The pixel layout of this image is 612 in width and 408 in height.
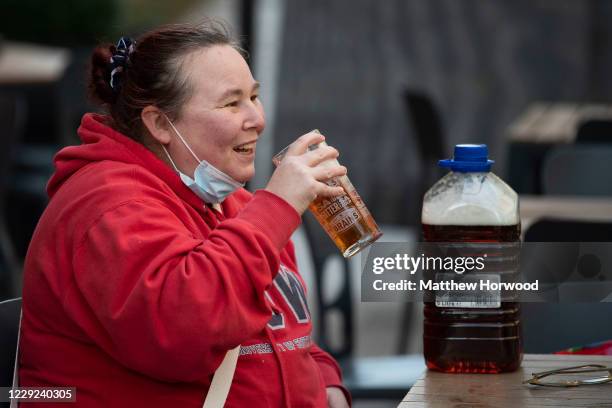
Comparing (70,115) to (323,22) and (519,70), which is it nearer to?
(323,22)

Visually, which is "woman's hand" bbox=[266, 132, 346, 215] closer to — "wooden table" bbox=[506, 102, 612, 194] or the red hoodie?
the red hoodie

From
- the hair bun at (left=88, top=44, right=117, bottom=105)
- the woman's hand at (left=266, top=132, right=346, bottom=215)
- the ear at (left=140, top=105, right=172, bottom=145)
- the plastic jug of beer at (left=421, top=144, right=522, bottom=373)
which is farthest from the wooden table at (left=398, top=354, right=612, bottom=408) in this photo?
the hair bun at (left=88, top=44, right=117, bottom=105)

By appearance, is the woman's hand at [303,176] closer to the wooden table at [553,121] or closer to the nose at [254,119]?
the nose at [254,119]

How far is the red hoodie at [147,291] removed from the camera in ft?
6.77

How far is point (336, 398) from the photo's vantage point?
2.69 meters

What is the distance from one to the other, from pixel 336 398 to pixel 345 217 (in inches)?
21.9

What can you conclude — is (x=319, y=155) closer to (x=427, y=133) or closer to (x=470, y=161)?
(x=470, y=161)

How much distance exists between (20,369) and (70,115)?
162 inches

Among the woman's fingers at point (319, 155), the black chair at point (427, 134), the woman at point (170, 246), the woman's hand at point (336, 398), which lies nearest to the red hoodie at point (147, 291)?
the woman at point (170, 246)

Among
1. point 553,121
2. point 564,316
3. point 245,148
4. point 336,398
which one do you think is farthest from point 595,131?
point 245,148

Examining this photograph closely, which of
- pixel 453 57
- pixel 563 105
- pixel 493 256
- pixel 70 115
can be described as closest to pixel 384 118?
pixel 453 57

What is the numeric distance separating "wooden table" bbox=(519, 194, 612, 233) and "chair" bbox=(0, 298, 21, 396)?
1833 millimetres

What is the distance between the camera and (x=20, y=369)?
230 centimetres

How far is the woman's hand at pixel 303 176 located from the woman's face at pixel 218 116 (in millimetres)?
138
